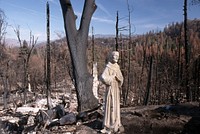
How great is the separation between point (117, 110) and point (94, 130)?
1009 millimetres

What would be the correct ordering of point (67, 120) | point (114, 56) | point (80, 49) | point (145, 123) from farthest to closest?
1. point (80, 49)
2. point (145, 123)
3. point (67, 120)
4. point (114, 56)

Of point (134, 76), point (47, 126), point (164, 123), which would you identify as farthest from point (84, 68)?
point (134, 76)

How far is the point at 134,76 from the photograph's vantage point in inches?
1662

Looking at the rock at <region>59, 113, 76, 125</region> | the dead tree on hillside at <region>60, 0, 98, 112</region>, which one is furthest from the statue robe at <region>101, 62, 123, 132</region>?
the dead tree on hillside at <region>60, 0, 98, 112</region>

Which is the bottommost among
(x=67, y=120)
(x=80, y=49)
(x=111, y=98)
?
(x=67, y=120)

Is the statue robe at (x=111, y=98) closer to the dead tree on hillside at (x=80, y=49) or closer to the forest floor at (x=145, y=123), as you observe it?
the forest floor at (x=145, y=123)

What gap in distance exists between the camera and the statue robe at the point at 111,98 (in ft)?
24.7

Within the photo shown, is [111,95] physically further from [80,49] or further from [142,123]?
[80,49]

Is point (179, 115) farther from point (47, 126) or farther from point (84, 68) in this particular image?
A: point (47, 126)

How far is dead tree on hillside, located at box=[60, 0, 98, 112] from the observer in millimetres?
9883

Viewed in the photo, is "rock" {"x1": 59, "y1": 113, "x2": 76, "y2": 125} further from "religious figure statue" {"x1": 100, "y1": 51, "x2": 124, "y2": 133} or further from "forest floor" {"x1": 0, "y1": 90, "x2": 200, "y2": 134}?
"religious figure statue" {"x1": 100, "y1": 51, "x2": 124, "y2": 133}

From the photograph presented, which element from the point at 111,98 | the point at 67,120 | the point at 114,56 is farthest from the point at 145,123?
the point at 114,56

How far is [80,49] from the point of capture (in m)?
10.0

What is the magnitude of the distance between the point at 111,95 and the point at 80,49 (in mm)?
3054
